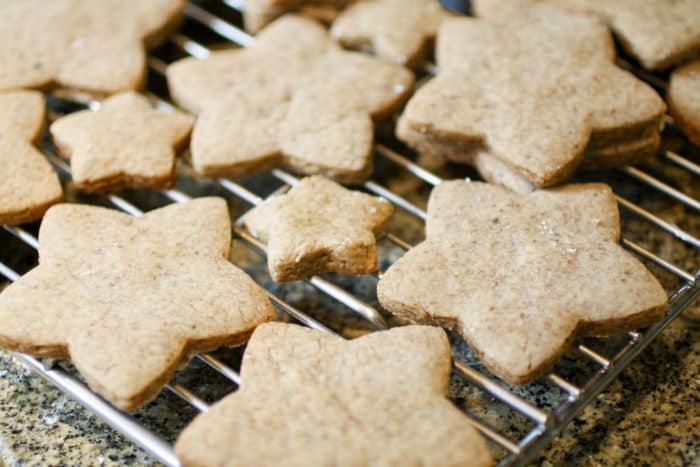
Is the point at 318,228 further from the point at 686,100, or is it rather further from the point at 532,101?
the point at 686,100

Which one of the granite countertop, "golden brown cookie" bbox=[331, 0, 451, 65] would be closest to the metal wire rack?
the granite countertop

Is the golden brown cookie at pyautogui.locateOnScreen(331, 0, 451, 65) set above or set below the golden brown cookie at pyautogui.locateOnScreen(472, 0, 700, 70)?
below

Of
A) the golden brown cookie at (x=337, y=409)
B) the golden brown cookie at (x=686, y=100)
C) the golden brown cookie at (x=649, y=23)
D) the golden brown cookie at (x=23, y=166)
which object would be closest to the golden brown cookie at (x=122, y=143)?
the golden brown cookie at (x=23, y=166)

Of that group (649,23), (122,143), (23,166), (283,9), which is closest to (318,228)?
(122,143)

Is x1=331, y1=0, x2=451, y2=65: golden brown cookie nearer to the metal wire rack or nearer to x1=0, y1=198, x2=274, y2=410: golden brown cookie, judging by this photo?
the metal wire rack

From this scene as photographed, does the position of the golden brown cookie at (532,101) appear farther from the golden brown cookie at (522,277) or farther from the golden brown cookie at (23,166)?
the golden brown cookie at (23,166)

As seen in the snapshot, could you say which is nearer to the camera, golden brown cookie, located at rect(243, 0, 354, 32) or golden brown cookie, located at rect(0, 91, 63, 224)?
golden brown cookie, located at rect(0, 91, 63, 224)
